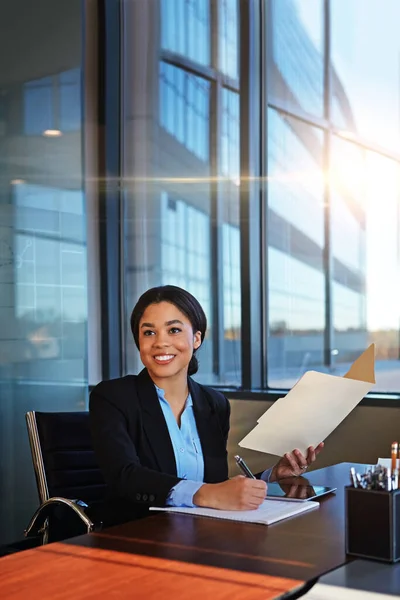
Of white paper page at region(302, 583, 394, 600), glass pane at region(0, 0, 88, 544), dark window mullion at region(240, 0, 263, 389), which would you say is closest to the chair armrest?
white paper page at region(302, 583, 394, 600)

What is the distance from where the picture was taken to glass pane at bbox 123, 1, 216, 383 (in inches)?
211

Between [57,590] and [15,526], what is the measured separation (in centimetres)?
327

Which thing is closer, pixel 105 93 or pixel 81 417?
pixel 81 417

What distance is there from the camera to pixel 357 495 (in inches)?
70.7

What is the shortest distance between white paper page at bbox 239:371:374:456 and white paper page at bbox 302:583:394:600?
92 cm

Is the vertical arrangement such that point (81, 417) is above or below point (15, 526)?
above

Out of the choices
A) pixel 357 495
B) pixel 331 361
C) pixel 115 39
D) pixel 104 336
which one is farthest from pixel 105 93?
pixel 357 495

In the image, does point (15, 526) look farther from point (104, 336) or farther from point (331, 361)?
point (331, 361)

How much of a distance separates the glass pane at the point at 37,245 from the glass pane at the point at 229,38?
0.87 m

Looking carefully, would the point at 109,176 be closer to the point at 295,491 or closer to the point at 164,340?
the point at 164,340

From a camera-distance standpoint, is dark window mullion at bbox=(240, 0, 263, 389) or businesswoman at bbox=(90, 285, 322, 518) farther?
dark window mullion at bbox=(240, 0, 263, 389)

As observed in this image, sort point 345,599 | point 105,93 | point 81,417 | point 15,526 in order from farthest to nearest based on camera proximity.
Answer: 1. point 105,93
2. point 15,526
3. point 81,417
4. point 345,599

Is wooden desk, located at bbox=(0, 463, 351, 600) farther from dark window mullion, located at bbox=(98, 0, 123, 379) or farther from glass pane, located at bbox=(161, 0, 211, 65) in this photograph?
glass pane, located at bbox=(161, 0, 211, 65)

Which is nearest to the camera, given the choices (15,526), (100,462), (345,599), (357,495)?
(345,599)
